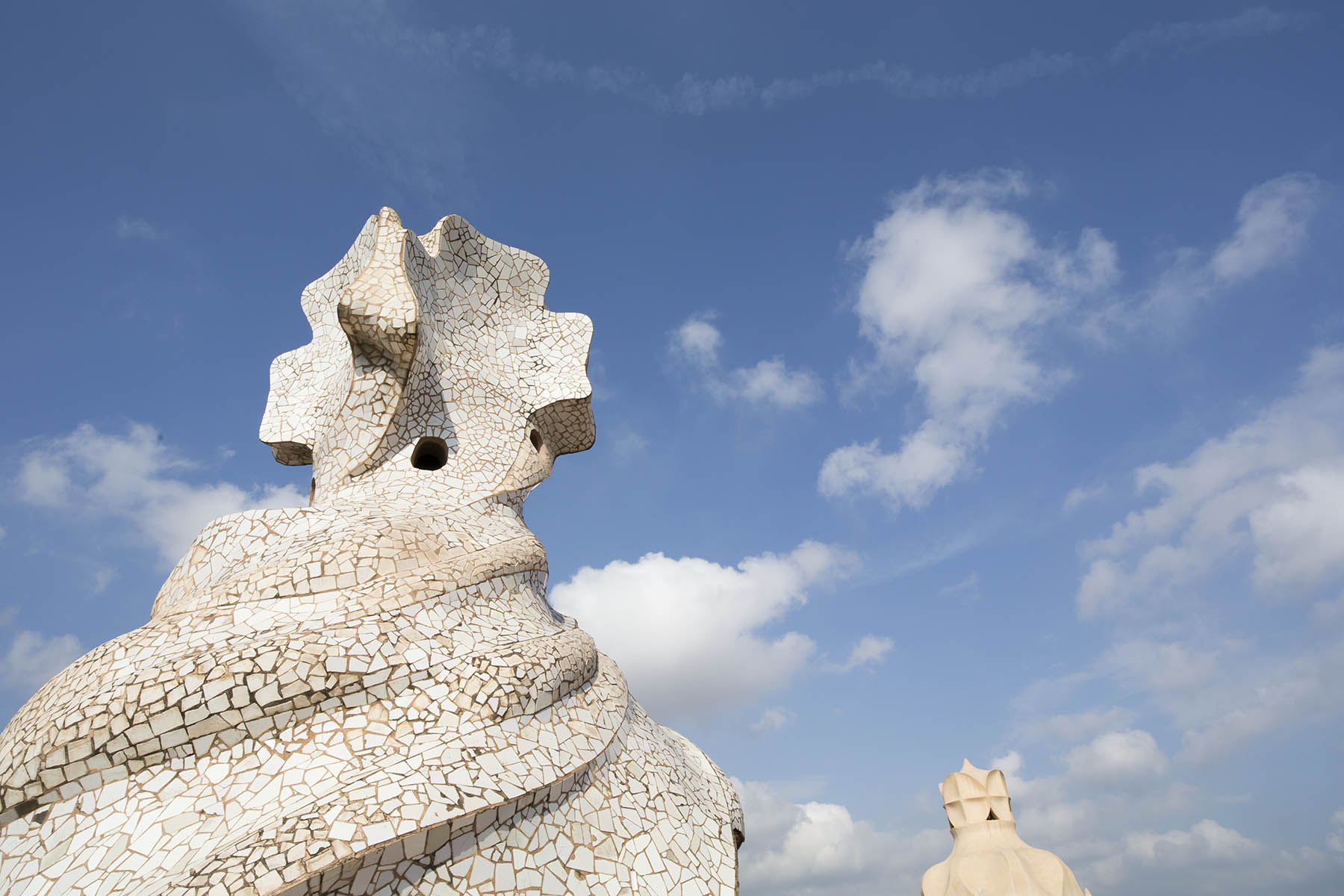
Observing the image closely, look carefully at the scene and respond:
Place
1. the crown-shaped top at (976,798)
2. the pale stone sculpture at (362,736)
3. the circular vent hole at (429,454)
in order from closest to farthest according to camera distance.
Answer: the pale stone sculpture at (362,736), the crown-shaped top at (976,798), the circular vent hole at (429,454)

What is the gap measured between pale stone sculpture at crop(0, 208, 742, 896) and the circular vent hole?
0.50 meters

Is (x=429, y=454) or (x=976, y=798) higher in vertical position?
(x=429, y=454)

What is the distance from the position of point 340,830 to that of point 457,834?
0.81 m

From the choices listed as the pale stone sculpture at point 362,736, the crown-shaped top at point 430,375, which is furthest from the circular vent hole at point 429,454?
the pale stone sculpture at point 362,736

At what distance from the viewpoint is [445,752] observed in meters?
6.69

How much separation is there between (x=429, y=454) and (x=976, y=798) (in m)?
6.46

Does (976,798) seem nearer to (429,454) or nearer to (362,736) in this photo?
(362,736)

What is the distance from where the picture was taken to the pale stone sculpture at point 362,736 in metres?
6.22

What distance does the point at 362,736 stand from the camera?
272 inches

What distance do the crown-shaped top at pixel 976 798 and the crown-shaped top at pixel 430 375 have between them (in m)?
5.24

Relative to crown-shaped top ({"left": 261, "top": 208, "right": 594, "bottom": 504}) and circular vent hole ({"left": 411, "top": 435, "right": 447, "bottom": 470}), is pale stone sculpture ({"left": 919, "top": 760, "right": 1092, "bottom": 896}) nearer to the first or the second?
crown-shaped top ({"left": 261, "top": 208, "right": 594, "bottom": 504})

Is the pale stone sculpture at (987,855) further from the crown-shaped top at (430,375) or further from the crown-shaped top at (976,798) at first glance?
the crown-shaped top at (430,375)

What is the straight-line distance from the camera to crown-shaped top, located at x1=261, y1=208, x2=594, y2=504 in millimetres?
10219

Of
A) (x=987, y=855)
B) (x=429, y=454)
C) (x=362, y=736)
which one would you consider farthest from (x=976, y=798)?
(x=429, y=454)
